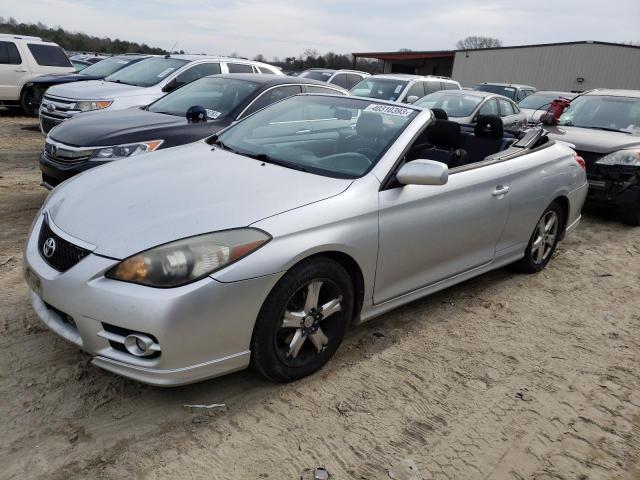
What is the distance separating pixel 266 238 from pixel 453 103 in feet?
29.0

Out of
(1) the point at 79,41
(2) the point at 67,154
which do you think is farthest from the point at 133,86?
(1) the point at 79,41

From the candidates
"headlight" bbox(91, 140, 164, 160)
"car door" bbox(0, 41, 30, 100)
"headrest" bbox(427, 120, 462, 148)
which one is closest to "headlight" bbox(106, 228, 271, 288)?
"headrest" bbox(427, 120, 462, 148)

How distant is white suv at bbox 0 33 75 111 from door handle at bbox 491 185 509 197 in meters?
12.8

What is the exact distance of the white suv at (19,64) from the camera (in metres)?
12.9

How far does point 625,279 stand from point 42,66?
1369cm

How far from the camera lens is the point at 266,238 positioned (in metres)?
2.65

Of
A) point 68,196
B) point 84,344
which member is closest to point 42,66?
point 68,196

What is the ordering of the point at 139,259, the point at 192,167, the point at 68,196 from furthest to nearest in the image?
the point at 192,167 → the point at 68,196 → the point at 139,259

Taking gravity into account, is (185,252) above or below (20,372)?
above

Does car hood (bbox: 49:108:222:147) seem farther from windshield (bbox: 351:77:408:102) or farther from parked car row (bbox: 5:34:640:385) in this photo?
windshield (bbox: 351:77:408:102)

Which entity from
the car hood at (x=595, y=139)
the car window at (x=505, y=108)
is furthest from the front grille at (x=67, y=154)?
the car window at (x=505, y=108)

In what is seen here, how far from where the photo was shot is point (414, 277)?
139 inches

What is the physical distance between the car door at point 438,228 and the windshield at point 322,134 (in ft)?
1.23

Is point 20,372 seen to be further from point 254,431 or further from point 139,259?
point 254,431
